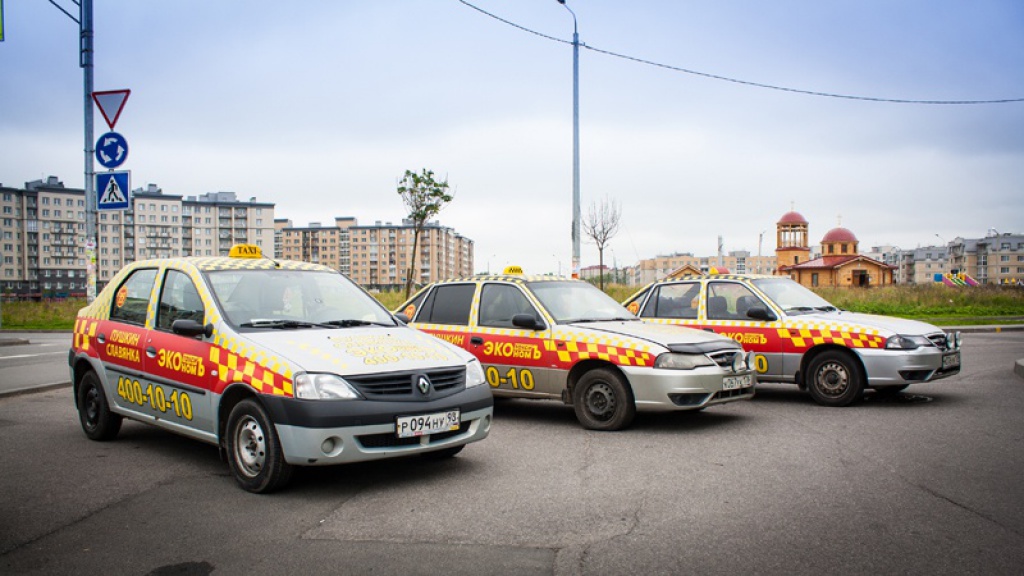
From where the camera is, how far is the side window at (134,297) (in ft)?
22.6

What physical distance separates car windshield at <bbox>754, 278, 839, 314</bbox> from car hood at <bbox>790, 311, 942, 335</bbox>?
0.78ft

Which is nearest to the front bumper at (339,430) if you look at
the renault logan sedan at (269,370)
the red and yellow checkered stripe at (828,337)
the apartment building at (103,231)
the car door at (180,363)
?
the renault logan sedan at (269,370)

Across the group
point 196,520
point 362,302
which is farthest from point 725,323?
point 196,520

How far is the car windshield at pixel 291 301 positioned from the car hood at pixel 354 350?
0.24 meters

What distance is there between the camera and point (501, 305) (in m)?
9.01

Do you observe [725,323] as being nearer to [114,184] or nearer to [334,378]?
[334,378]

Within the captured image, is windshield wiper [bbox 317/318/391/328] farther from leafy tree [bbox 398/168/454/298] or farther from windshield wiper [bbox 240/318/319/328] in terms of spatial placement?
leafy tree [bbox 398/168/454/298]

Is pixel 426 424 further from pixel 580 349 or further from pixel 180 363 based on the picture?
pixel 580 349

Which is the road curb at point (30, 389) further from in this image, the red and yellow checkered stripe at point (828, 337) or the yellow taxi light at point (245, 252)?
the red and yellow checkered stripe at point (828, 337)

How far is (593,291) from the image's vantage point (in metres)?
9.70

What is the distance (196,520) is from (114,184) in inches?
394

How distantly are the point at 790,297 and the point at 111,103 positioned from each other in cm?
1100

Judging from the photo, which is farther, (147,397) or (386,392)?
(147,397)

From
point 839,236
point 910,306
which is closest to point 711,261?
point 839,236
